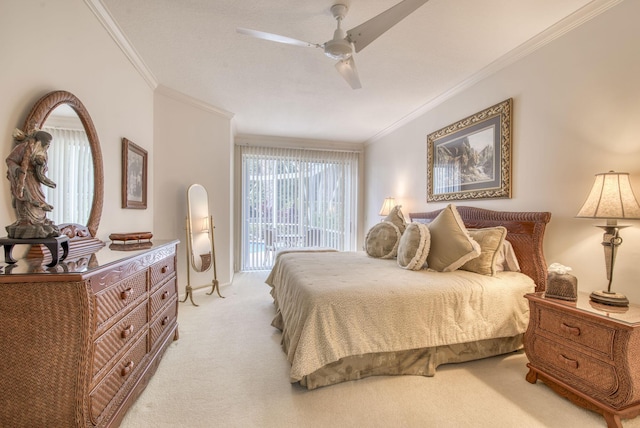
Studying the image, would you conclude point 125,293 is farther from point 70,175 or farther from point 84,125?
point 84,125

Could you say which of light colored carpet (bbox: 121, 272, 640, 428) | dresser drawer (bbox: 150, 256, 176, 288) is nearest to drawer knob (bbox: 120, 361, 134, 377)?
light colored carpet (bbox: 121, 272, 640, 428)

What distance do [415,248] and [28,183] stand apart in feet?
8.54

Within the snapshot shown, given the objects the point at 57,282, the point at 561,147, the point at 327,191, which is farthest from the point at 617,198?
the point at 327,191

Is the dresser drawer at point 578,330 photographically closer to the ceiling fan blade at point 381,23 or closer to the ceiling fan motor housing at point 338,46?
the ceiling fan blade at point 381,23

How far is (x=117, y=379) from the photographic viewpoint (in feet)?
4.69

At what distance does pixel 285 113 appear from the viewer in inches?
161

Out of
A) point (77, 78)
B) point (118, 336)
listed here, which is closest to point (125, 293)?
point (118, 336)

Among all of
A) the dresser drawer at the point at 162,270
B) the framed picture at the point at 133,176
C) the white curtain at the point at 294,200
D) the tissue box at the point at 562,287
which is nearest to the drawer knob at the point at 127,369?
the dresser drawer at the point at 162,270

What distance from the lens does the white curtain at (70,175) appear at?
5.17 feet

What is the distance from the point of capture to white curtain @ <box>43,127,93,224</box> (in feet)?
5.17

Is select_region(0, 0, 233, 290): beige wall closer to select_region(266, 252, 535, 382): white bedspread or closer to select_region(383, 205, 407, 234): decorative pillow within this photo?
select_region(266, 252, 535, 382): white bedspread

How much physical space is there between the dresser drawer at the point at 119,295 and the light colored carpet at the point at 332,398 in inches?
26.2

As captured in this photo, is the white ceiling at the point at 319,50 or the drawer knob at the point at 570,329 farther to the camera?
the white ceiling at the point at 319,50

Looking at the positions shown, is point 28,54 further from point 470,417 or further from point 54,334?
point 470,417
